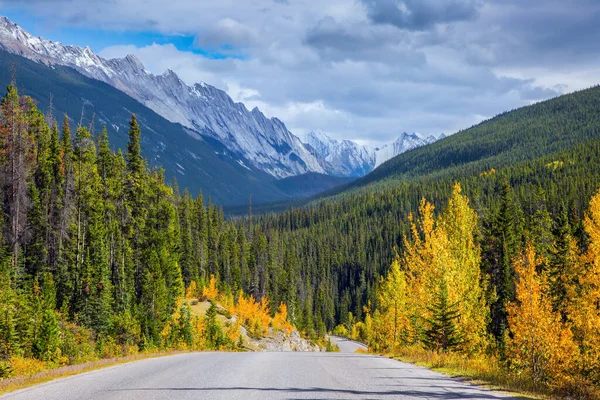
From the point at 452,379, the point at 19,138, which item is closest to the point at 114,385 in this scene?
the point at 452,379

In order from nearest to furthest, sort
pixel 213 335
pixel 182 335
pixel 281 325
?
pixel 182 335
pixel 213 335
pixel 281 325

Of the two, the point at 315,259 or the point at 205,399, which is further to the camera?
the point at 315,259

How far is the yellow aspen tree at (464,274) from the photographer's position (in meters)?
28.7

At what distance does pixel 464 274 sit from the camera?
3109 cm

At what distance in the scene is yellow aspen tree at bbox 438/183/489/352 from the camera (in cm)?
2873

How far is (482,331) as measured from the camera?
32.5 metres

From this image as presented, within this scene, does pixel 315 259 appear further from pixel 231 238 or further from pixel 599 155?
pixel 599 155

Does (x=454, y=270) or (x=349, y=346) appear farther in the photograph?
(x=349, y=346)

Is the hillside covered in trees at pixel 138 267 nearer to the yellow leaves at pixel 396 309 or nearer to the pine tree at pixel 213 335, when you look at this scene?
the yellow leaves at pixel 396 309

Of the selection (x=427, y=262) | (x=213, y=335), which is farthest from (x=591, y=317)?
(x=213, y=335)

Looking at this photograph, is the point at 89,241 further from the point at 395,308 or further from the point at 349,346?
the point at 349,346

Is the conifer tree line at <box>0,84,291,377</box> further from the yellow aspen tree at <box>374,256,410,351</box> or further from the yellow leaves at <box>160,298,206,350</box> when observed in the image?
the yellow aspen tree at <box>374,256,410,351</box>

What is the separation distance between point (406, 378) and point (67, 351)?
2087cm

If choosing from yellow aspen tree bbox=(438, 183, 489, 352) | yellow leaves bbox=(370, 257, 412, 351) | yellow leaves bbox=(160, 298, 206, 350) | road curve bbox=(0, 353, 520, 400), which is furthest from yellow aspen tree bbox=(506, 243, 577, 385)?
yellow leaves bbox=(160, 298, 206, 350)
